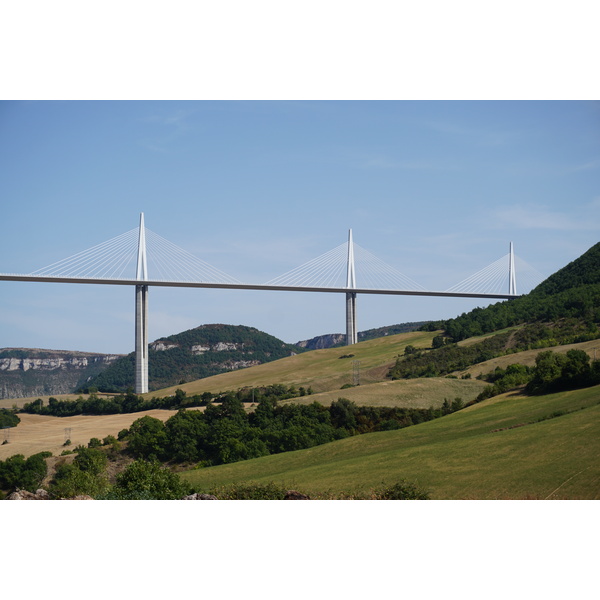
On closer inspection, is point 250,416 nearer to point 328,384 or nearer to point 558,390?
point 558,390

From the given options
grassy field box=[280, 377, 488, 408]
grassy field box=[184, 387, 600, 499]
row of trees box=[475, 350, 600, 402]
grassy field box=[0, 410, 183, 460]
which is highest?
row of trees box=[475, 350, 600, 402]

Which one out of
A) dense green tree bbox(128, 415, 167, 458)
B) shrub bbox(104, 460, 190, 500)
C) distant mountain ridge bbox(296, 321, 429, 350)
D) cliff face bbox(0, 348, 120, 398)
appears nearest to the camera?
shrub bbox(104, 460, 190, 500)

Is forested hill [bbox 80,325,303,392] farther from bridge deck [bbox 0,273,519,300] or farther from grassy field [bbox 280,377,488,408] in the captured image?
grassy field [bbox 280,377,488,408]

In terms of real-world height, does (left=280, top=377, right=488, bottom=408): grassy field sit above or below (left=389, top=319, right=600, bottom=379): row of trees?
below

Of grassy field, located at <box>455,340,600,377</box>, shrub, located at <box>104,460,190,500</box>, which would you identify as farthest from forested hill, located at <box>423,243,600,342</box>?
shrub, located at <box>104,460,190,500</box>

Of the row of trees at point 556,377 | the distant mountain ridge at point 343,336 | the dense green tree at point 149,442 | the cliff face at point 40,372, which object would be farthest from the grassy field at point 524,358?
the distant mountain ridge at point 343,336

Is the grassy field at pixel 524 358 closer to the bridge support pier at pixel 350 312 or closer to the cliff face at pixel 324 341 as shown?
the bridge support pier at pixel 350 312
